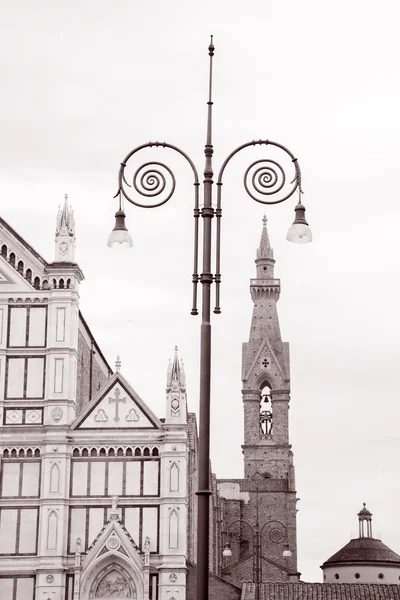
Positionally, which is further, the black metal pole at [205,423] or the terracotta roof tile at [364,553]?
the terracotta roof tile at [364,553]

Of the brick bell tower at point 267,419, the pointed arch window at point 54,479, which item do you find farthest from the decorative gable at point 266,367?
the pointed arch window at point 54,479

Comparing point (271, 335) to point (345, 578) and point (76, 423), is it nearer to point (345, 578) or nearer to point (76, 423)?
point (345, 578)

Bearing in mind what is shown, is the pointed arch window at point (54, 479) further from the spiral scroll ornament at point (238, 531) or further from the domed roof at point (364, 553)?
the domed roof at point (364, 553)

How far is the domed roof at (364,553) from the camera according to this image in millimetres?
84500

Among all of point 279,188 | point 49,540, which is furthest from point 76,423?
point 279,188

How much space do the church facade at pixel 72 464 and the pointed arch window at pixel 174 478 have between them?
33 millimetres

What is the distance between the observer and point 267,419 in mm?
94375

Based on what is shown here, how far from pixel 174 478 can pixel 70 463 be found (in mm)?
3595

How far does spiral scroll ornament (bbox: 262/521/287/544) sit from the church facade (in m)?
40.2

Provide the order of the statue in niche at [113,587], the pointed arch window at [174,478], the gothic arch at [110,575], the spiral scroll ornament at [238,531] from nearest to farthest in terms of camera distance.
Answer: the gothic arch at [110,575] → the statue in niche at [113,587] → the pointed arch window at [174,478] → the spiral scroll ornament at [238,531]

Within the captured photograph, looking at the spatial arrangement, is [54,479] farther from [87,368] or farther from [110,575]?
[87,368]

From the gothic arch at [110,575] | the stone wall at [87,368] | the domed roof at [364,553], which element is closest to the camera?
the gothic arch at [110,575]

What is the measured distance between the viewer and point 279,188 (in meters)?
17.5

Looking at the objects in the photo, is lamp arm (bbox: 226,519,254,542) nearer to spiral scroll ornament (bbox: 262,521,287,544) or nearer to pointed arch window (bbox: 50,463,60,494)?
spiral scroll ornament (bbox: 262,521,287,544)
